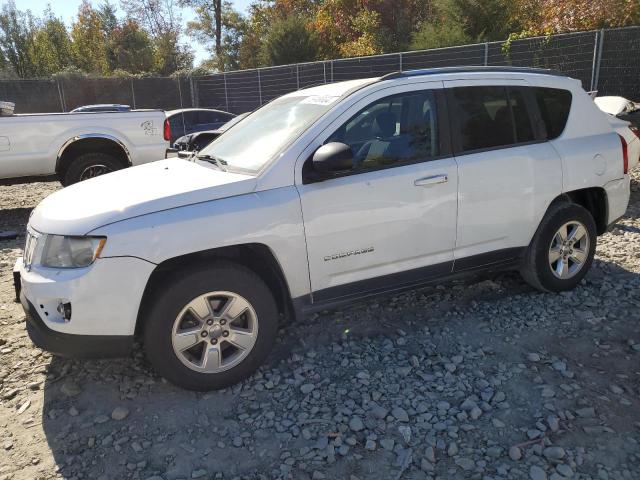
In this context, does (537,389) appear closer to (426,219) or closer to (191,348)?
(426,219)

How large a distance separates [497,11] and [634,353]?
18.3 m

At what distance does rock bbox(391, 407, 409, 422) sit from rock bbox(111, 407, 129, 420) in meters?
1.53

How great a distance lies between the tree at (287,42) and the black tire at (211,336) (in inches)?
981

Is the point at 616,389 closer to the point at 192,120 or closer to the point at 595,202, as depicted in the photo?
the point at 595,202

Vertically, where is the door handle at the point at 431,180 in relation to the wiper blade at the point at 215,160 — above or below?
below

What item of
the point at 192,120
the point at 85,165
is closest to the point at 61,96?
the point at 192,120

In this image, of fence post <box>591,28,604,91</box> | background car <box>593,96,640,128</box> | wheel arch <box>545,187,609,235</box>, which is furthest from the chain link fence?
wheel arch <box>545,187,609,235</box>

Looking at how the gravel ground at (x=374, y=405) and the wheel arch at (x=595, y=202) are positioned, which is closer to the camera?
the gravel ground at (x=374, y=405)

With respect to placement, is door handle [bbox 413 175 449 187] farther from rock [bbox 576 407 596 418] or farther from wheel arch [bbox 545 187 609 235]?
rock [bbox 576 407 596 418]

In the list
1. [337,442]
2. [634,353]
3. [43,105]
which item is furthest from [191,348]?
[43,105]

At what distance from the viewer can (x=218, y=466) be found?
2666 millimetres

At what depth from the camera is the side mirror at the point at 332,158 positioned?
318 centimetres

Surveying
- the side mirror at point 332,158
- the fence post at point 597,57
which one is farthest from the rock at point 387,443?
the fence post at point 597,57

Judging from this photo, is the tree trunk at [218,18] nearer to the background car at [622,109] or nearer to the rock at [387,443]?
the background car at [622,109]
